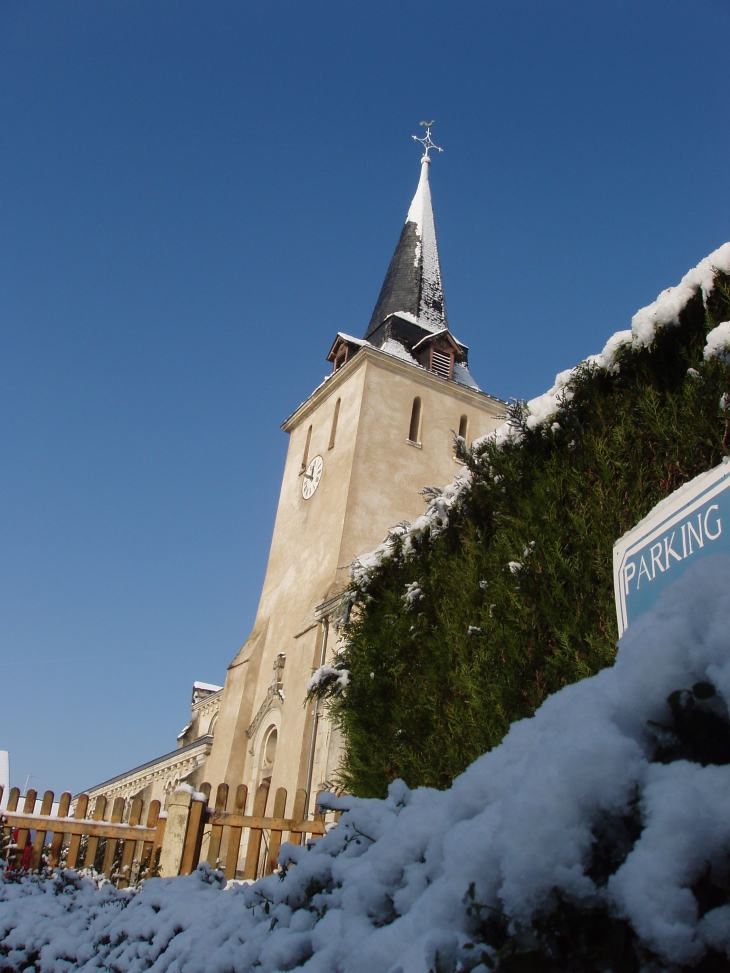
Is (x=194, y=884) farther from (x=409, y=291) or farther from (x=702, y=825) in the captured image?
(x=409, y=291)

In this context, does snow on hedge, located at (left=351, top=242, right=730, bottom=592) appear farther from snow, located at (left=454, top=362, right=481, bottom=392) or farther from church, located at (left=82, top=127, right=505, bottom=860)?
snow, located at (left=454, top=362, right=481, bottom=392)

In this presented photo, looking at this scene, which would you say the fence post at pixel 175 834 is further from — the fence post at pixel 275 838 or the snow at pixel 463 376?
the snow at pixel 463 376

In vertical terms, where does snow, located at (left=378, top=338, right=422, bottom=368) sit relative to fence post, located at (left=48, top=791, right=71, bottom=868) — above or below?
above

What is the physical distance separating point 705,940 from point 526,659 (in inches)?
151

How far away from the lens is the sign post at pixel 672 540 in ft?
9.23

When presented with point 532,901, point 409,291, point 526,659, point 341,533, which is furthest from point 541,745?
point 409,291

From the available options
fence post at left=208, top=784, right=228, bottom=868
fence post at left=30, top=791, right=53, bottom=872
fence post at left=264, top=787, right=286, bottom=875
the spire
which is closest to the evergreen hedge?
fence post at left=264, top=787, right=286, bottom=875

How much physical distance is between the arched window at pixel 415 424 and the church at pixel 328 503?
3 cm

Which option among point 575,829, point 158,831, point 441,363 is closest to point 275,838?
point 158,831

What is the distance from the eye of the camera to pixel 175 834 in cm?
656

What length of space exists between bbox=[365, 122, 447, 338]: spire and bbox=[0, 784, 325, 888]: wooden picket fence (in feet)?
69.5

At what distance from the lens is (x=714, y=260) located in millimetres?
4785

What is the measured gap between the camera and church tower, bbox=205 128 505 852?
1808 cm

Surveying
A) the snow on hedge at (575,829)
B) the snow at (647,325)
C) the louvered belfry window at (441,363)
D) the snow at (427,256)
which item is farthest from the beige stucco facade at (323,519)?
the snow on hedge at (575,829)
